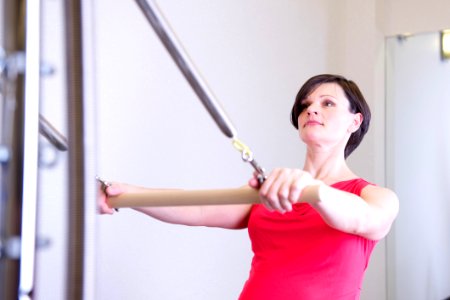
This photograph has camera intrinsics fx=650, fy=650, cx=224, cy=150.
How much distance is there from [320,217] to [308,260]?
92 millimetres

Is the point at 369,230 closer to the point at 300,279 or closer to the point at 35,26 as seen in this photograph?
the point at 300,279

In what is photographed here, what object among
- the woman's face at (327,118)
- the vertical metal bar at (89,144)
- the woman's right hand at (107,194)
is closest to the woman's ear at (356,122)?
the woman's face at (327,118)

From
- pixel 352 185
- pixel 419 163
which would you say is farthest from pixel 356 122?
pixel 419 163

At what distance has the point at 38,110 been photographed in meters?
0.52

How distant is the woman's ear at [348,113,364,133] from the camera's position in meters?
1.56

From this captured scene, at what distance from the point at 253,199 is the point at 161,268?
1.49 metres

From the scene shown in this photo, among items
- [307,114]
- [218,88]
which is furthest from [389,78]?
[307,114]

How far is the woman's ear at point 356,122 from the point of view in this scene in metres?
1.56

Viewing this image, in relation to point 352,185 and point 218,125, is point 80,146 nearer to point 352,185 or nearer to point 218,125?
point 218,125

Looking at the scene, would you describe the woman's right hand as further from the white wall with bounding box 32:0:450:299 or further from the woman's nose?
the woman's nose

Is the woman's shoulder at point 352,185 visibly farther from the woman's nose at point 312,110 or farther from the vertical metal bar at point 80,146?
the vertical metal bar at point 80,146

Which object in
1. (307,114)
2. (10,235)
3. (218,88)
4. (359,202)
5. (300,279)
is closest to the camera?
(10,235)

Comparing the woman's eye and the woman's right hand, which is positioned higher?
the woman's eye

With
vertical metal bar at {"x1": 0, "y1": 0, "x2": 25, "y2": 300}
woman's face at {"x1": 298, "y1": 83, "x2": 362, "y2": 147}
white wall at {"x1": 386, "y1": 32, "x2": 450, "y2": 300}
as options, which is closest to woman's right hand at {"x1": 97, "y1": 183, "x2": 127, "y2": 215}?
woman's face at {"x1": 298, "y1": 83, "x2": 362, "y2": 147}
